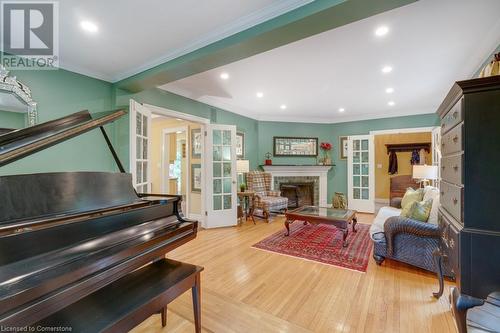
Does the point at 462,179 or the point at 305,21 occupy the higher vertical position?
the point at 305,21

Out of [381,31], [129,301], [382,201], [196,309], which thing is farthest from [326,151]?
[129,301]

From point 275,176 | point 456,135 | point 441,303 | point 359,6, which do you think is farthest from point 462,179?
point 275,176

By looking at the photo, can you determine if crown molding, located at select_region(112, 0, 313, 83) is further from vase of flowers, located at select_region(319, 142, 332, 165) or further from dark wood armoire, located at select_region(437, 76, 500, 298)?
vase of flowers, located at select_region(319, 142, 332, 165)

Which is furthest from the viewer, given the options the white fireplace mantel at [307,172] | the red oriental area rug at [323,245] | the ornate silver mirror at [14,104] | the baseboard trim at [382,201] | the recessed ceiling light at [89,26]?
the white fireplace mantel at [307,172]

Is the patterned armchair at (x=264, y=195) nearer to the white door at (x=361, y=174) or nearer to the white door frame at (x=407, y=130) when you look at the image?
the white door at (x=361, y=174)

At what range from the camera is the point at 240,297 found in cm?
217

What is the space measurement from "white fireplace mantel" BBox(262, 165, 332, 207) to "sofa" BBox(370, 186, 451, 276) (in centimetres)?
345

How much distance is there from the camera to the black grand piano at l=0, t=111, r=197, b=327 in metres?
0.93

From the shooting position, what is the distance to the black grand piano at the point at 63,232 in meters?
0.93

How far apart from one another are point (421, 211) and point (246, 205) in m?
3.58

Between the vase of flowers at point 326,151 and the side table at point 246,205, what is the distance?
2.57 metres

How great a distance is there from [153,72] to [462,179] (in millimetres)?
3122

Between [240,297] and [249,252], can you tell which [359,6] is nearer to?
[240,297]

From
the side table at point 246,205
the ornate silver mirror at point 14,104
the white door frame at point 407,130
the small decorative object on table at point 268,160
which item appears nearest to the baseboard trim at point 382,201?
the white door frame at point 407,130
